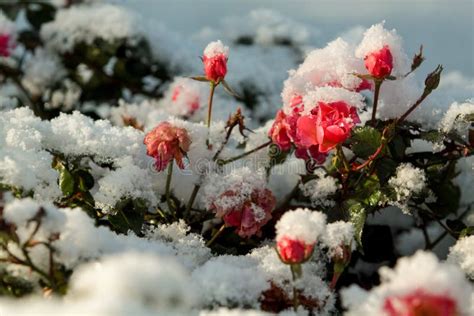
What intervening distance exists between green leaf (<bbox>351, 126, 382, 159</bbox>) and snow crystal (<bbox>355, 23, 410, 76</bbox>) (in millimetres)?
118

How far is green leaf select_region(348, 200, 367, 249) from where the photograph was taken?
3.30 ft

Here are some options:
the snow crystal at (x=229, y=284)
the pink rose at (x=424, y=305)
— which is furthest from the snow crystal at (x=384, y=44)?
the pink rose at (x=424, y=305)

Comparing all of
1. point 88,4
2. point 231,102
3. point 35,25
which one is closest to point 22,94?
point 35,25

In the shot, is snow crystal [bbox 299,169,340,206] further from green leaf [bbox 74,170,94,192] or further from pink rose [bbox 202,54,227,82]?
green leaf [bbox 74,170,94,192]

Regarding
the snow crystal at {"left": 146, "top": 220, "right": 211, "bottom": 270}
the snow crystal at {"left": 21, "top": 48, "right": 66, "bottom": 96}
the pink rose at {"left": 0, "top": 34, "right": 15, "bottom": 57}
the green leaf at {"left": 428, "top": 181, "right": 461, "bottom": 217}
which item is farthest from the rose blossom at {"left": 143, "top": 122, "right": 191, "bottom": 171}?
the snow crystal at {"left": 21, "top": 48, "right": 66, "bottom": 96}

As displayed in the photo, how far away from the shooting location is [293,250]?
0.75 meters

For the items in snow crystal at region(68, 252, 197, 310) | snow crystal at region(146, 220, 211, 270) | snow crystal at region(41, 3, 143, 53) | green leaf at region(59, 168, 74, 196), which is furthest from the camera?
snow crystal at region(41, 3, 143, 53)

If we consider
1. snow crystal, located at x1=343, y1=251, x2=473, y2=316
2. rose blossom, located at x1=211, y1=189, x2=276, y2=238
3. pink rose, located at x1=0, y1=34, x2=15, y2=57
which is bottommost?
snow crystal, located at x1=343, y1=251, x2=473, y2=316

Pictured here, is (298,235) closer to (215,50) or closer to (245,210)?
(245,210)

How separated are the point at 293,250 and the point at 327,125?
31 centimetres

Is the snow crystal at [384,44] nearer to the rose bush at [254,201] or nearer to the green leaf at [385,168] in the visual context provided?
the rose bush at [254,201]

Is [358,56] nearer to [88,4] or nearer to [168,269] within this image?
[168,269]

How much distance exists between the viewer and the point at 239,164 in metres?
1.23

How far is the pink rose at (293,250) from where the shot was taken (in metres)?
0.74
